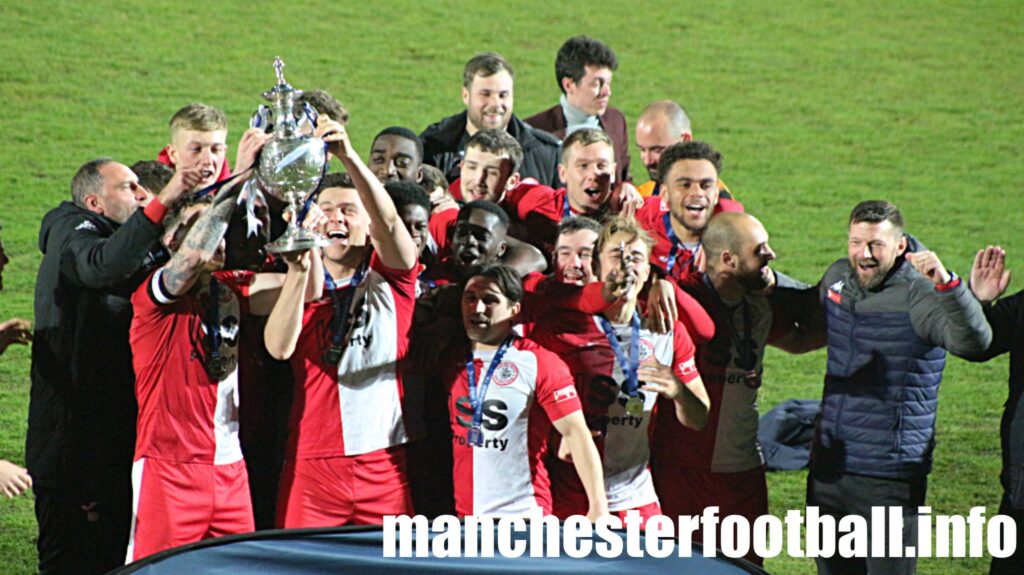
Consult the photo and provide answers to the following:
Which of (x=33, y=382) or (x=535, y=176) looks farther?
(x=535, y=176)

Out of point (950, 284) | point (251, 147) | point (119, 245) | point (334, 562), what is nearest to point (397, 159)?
point (119, 245)

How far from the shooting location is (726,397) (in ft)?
17.3

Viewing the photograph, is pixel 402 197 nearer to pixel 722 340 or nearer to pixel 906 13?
pixel 722 340

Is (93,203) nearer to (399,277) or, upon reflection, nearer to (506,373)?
(399,277)

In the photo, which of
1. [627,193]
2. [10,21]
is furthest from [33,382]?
[10,21]

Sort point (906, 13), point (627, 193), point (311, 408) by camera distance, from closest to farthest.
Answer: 1. point (311, 408)
2. point (627, 193)
3. point (906, 13)

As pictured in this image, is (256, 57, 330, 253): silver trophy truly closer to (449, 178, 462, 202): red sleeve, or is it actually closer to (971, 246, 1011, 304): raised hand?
(449, 178, 462, 202): red sleeve

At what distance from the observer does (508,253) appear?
5270mm

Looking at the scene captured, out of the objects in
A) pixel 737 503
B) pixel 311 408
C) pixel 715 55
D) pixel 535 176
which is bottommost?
pixel 737 503

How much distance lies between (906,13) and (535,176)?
1101 centimetres

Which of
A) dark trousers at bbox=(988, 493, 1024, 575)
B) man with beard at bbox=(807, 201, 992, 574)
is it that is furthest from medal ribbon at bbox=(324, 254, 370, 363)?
dark trousers at bbox=(988, 493, 1024, 575)

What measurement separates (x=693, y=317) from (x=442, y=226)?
102 centimetres

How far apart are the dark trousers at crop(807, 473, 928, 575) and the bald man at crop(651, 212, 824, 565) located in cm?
27

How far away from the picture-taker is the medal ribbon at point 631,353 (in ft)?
16.2
